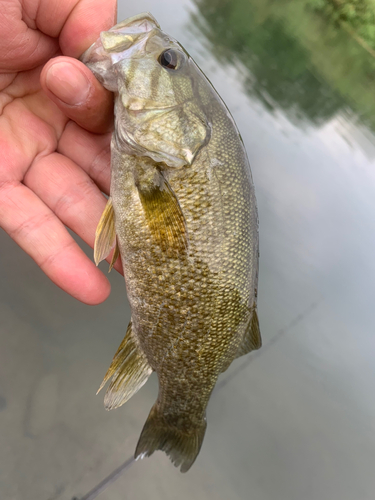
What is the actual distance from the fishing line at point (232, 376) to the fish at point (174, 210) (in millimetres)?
783

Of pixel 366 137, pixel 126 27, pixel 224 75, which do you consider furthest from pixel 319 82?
Result: pixel 126 27

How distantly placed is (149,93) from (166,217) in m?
0.40

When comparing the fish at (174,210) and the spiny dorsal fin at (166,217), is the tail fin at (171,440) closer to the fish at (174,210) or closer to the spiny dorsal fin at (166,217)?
the fish at (174,210)

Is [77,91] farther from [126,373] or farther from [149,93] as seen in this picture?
[126,373]

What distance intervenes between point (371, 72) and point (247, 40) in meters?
5.58

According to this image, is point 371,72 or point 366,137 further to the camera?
point 371,72

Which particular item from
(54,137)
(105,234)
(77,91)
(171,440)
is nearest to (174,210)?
(105,234)

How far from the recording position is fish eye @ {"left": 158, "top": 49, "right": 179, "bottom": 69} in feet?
3.10

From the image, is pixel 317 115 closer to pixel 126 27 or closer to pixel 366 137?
pixel 366 137

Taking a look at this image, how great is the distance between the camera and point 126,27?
0.93 meters

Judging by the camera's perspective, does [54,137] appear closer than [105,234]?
No

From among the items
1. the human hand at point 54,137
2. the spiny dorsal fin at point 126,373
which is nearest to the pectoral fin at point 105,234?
the human hand at point 54,137

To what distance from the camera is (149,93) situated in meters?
0.91

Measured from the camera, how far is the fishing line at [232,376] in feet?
4.89
